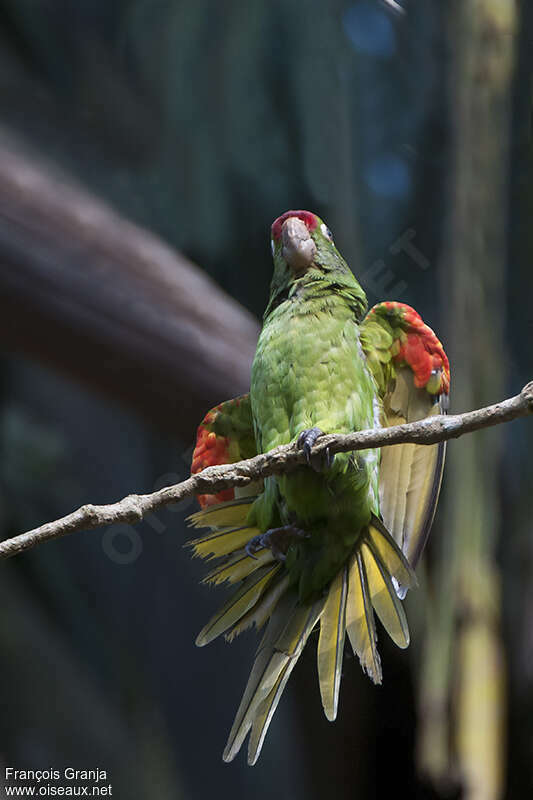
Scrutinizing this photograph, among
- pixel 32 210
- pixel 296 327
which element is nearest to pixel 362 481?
pixel 296 327

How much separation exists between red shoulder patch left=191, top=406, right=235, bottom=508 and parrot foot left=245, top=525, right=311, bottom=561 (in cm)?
18

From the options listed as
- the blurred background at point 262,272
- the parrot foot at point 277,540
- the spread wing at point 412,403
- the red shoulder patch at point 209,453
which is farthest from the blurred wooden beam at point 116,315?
the parrot foot at point 277,540

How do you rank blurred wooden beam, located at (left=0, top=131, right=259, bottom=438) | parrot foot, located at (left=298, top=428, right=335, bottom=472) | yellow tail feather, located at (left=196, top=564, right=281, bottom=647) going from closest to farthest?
parrot foot, located at (left=298, top=428, right=335, bottom=472) < yellow tail feather, located at (left=196, top=564, right=281, bottom=647) < blurred wooden beam, located at (left=0, top=131, right=259, bottom=438)

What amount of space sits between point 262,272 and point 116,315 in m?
0.39

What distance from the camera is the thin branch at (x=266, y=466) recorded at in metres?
0.96

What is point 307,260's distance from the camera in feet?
4.62

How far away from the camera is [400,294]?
1.90 meters

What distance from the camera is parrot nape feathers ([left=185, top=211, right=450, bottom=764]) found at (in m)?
1.20

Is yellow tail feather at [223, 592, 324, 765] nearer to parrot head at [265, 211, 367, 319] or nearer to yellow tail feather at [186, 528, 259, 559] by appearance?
yellow tail feather at [186, 528, 259, 559]

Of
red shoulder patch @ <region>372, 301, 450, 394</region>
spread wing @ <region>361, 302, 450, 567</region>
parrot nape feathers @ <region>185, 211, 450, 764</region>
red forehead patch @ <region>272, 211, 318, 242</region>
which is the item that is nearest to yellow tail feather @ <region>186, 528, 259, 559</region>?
parrot nape feathers @ <region>185, 211, 450, 764</region>

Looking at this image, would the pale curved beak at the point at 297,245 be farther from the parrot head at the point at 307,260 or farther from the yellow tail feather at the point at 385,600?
the yellow tail feather at the point at 385,600

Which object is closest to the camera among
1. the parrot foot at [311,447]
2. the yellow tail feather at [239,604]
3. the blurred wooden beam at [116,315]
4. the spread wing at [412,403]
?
the parrot foot at [311,447]

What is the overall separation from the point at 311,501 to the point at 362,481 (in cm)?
8

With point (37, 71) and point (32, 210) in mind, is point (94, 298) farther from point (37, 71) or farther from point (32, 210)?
point (37, 71)
